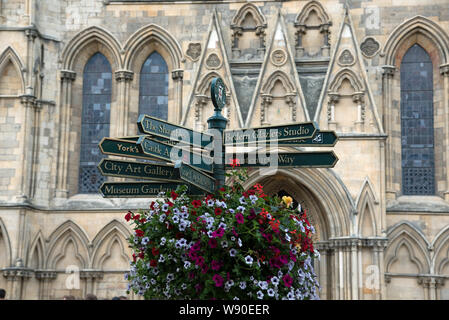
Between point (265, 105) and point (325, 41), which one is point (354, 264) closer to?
point (265, 105)

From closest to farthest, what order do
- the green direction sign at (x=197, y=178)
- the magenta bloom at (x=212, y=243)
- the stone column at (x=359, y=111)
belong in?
the magenta bloom at (x=212, y=243), the green direction sign at (x=197, y=178), the stone column at (x=359, y=111)

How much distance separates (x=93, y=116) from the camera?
771 inches

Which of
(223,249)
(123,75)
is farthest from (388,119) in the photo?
(223,249)

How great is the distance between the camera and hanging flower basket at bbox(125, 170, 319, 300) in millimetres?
5723

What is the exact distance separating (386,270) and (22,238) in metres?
9.37

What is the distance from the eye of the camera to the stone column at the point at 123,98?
1905 cm

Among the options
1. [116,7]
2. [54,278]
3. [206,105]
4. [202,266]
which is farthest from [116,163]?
[116,7]

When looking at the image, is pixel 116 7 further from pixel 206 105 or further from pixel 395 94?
pixel 395 94

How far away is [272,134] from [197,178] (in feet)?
3.54

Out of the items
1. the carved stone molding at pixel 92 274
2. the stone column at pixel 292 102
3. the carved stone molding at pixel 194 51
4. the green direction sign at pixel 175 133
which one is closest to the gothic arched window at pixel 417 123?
the stone column at pixel 292 102

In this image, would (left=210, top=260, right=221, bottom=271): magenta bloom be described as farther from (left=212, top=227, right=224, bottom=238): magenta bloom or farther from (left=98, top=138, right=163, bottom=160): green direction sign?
(left=98, top=138, right=163, bottom=160): green direction sign

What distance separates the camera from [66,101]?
19234mm

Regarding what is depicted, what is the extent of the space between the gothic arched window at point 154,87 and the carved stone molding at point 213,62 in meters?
2.05

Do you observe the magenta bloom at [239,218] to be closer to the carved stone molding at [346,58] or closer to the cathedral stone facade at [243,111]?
the cathedral stone facade at [243,111]
